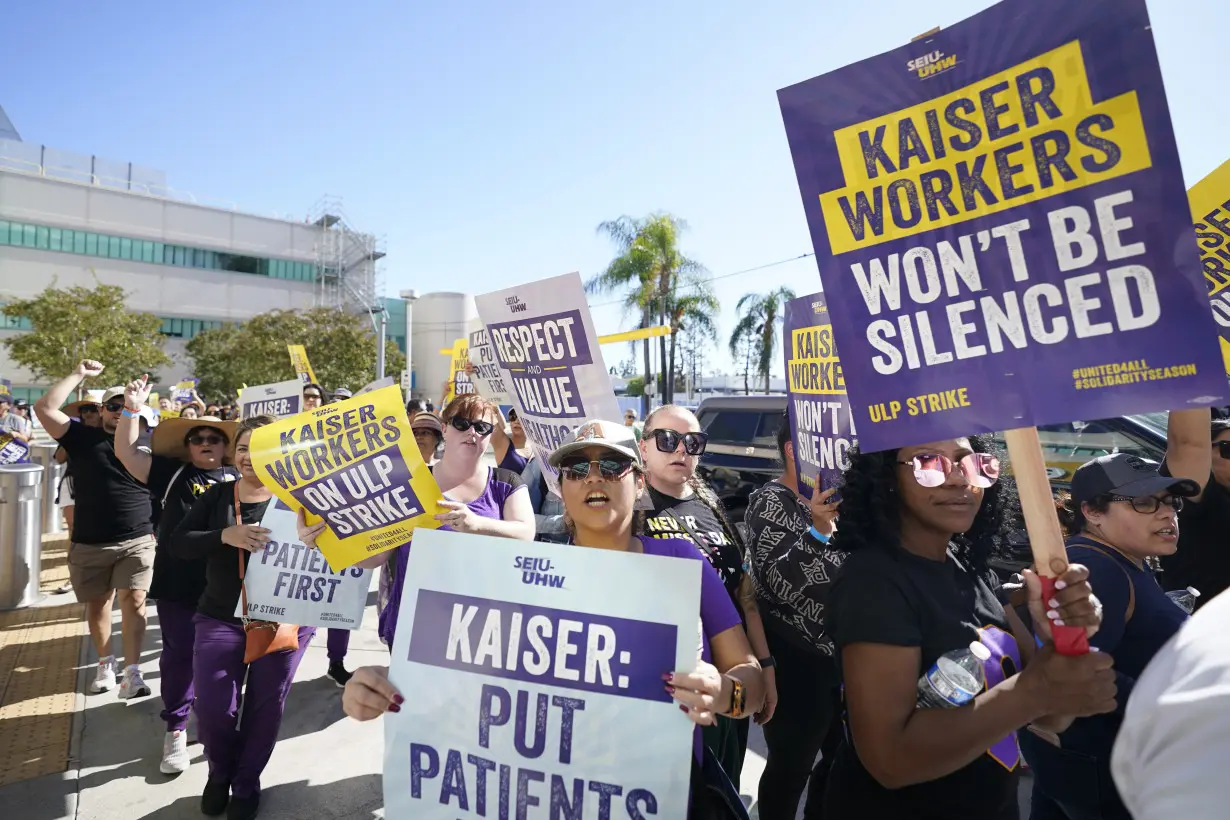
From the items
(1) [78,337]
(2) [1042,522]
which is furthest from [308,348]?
(2) [1042,522]

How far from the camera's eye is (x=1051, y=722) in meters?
1.69

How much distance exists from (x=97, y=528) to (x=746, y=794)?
4660 millimetres

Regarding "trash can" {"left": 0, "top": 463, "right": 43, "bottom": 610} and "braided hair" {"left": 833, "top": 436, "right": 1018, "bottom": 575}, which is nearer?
"braided hair" {"left": 833, "top": 436, "right": 1018, "bottom": 575}

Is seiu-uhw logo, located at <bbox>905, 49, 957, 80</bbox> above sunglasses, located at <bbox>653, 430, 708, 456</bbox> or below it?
above

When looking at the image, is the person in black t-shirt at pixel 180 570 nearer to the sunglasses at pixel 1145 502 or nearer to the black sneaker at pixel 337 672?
the black sneaker at pixel 337 672

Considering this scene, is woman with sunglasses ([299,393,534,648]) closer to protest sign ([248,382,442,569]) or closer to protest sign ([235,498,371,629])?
protest sign ([248,382,442,569])

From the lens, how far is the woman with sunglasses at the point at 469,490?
281 cm

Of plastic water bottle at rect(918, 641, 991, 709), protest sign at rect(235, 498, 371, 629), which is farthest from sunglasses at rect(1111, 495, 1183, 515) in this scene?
protest sign at rect(235, 498, 371, 629)

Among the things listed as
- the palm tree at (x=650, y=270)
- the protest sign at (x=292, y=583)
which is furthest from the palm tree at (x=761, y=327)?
the protest sign at (x=292, y=583)

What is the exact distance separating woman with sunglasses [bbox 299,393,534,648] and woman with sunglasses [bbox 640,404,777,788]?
62cm

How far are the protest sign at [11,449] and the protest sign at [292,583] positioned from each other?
6646mm

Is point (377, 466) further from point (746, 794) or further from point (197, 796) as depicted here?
point (746, 794)

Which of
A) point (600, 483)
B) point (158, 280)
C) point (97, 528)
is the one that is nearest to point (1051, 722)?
point (600, 483)

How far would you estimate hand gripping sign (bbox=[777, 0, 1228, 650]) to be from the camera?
1306mm
